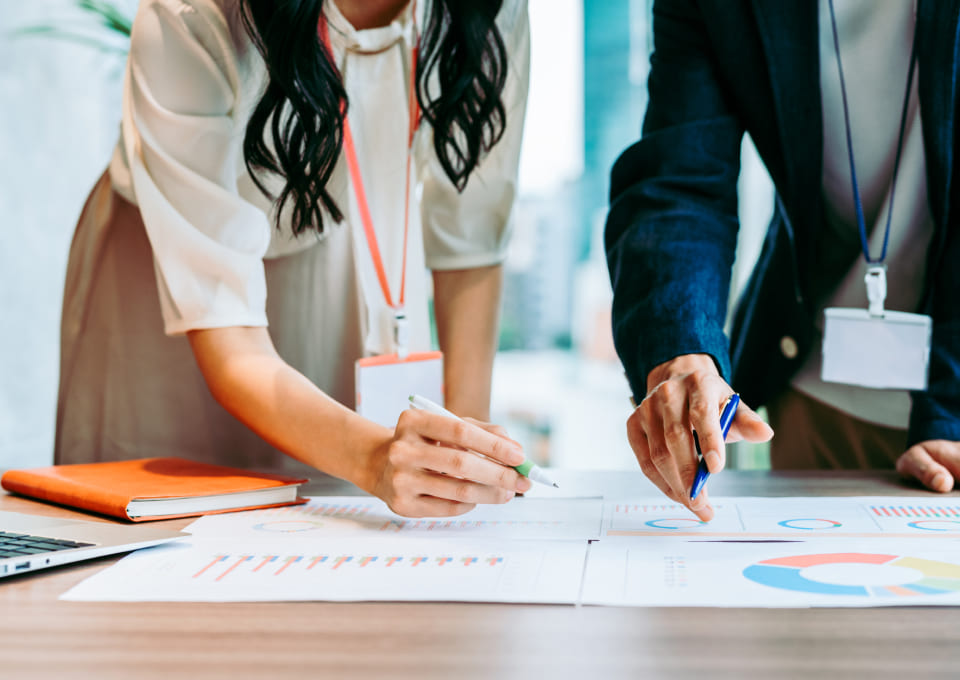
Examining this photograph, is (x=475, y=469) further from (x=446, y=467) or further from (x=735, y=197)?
Result: (x=735, y=197)

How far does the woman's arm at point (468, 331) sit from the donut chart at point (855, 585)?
0.77 meters

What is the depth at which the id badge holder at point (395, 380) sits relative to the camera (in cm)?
116

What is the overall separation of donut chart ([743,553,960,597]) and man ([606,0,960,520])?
30 centimetres

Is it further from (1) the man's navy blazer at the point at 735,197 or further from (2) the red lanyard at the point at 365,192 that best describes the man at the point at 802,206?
(2) the red lanyard at the point at 365,192

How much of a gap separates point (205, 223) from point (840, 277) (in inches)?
36.2

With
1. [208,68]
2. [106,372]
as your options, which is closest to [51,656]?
[208,68]

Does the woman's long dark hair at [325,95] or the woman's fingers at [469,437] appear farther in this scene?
the woman's long dark hair at [325,95]

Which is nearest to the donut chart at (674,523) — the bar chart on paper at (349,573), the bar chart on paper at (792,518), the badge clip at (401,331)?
the bar chart on paper at (792,518)

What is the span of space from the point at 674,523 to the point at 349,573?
0.33 m

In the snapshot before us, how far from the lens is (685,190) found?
119 cm

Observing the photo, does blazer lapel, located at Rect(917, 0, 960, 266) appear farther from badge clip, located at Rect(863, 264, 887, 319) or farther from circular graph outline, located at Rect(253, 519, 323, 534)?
circular graph outline, located at Rect(253, 519, 323, 534)

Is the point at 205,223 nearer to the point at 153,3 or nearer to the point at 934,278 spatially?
the point at 153,3

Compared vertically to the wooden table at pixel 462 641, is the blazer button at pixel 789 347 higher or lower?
higher

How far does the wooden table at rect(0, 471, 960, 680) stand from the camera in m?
0.49
